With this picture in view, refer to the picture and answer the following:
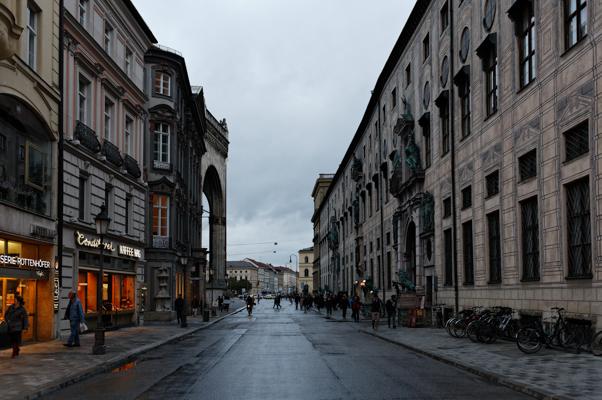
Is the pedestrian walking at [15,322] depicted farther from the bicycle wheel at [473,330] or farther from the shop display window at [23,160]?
the bicycle wheel at [473,330]

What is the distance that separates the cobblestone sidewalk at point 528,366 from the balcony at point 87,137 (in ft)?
47.1

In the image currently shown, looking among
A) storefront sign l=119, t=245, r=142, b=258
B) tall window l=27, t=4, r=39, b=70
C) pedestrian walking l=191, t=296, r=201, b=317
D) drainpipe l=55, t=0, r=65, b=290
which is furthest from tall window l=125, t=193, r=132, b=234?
pedestrian walking l=191, t=296, r=201, b=317

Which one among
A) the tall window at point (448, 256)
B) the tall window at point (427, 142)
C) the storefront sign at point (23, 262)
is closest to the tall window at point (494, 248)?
the tall window at point (448, 256)

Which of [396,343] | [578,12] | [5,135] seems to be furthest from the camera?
[396,343]

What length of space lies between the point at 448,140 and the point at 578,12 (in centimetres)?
1548

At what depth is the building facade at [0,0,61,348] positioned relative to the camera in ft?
71.2

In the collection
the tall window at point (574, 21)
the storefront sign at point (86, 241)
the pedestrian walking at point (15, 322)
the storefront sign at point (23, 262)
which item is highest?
the tall window at point (574, 21)

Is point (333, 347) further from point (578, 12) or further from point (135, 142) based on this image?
point (135, 142)

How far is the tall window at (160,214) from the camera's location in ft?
143

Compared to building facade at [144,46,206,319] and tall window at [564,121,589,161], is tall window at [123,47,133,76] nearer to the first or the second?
building facade at [144,46,206,319]

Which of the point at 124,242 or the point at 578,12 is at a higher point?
the point at 578,12

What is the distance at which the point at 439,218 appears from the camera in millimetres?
36625

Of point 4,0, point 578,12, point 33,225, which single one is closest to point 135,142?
point 33,225

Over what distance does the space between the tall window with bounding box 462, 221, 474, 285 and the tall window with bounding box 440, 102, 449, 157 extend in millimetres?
4915
